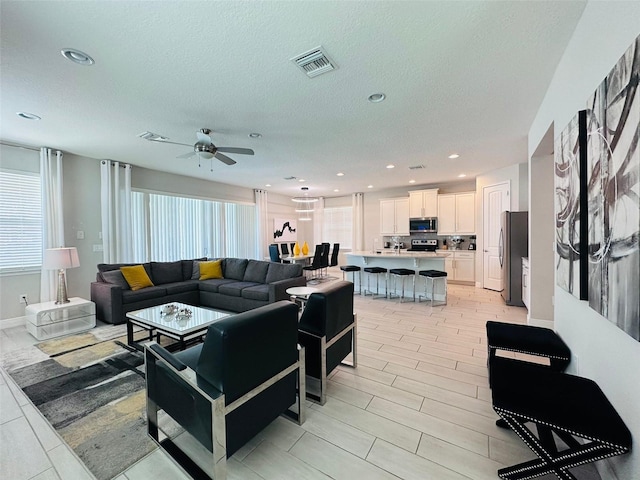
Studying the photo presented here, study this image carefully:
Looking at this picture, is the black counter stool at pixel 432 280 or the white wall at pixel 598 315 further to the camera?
the black counter stool at pixel 432 280

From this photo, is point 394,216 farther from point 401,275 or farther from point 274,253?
point 274,253

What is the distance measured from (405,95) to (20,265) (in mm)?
6054

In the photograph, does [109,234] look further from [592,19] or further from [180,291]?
[592,19]

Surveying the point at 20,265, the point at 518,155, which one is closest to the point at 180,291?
the point at 20,265

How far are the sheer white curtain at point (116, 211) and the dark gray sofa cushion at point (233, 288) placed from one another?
218 cm

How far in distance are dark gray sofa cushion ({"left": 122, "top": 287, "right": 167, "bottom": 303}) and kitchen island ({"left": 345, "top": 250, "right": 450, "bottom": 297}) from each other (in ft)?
12.7

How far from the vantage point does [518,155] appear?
480 centimetres

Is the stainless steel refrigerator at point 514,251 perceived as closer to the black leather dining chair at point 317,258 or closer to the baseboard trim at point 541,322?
the baseboard trim at point 541,322

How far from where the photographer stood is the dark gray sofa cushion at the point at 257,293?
4395mm

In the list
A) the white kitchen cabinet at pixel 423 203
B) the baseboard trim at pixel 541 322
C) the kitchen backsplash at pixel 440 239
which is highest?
the white kitchen cabinet at pixel 423 203

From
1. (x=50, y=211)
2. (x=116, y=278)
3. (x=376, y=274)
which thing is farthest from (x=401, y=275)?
(x=50, y=211)

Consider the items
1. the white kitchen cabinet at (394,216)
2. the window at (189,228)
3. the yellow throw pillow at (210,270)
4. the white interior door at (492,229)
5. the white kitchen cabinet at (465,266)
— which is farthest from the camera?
the white kitchen cabinet at (394,216)

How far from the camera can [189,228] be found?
672cm

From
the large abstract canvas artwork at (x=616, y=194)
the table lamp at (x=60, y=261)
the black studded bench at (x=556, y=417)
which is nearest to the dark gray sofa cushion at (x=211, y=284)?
the table lamp at (x=60, y=261)
